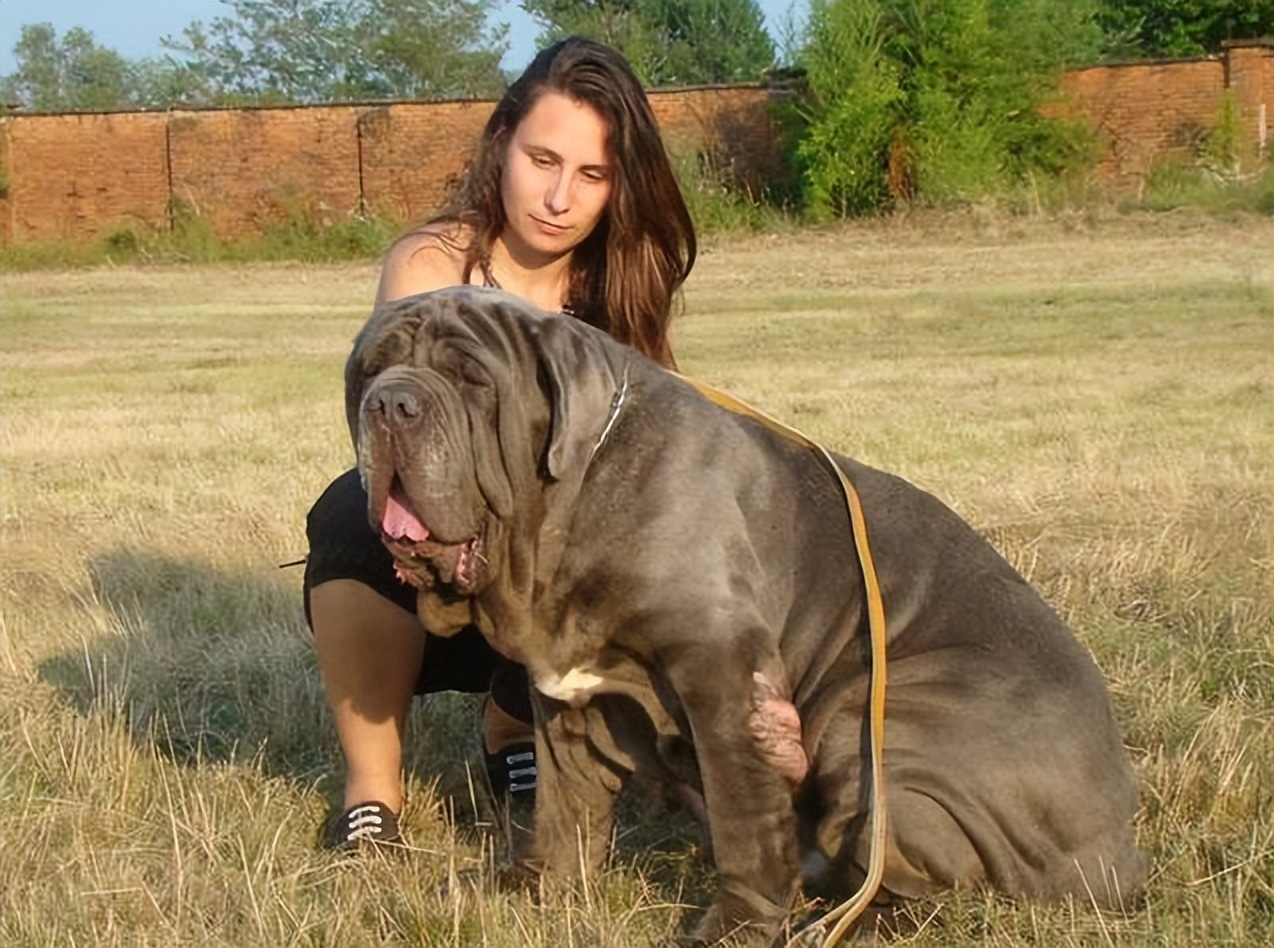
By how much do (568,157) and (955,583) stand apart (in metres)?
1.47

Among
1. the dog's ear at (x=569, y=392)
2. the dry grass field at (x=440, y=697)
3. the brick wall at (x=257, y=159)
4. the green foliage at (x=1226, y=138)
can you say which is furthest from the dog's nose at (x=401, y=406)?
the brick wall at (x=257, y=159)

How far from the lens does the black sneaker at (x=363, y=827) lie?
449 centimetres

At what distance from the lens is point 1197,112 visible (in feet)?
102

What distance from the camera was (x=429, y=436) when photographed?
3.37 meters

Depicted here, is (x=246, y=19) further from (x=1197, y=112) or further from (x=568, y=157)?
(x=568, y=157)

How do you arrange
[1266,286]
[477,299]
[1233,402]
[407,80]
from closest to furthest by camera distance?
[477,299], [1233,402], [1266,286], [407,80]

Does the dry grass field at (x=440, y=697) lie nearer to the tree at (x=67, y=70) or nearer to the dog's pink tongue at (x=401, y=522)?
the dog's pink tongue at (x=401, y=522)

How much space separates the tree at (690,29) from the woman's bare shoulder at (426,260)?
5372 cm

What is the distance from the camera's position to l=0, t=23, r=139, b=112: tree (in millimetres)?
62031

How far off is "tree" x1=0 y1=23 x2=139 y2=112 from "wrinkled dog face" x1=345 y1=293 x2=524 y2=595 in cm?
5957

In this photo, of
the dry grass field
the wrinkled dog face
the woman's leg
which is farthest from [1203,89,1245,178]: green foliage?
the wrinkled dog face

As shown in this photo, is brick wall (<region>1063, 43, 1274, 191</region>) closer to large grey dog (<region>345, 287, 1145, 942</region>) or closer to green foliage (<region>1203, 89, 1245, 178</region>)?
green foliage (<region>1203, 89, 1245, 178</region>)

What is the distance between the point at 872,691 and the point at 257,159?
31.3 meters

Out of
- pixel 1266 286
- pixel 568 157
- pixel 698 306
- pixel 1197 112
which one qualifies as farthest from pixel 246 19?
pixel 568 157
